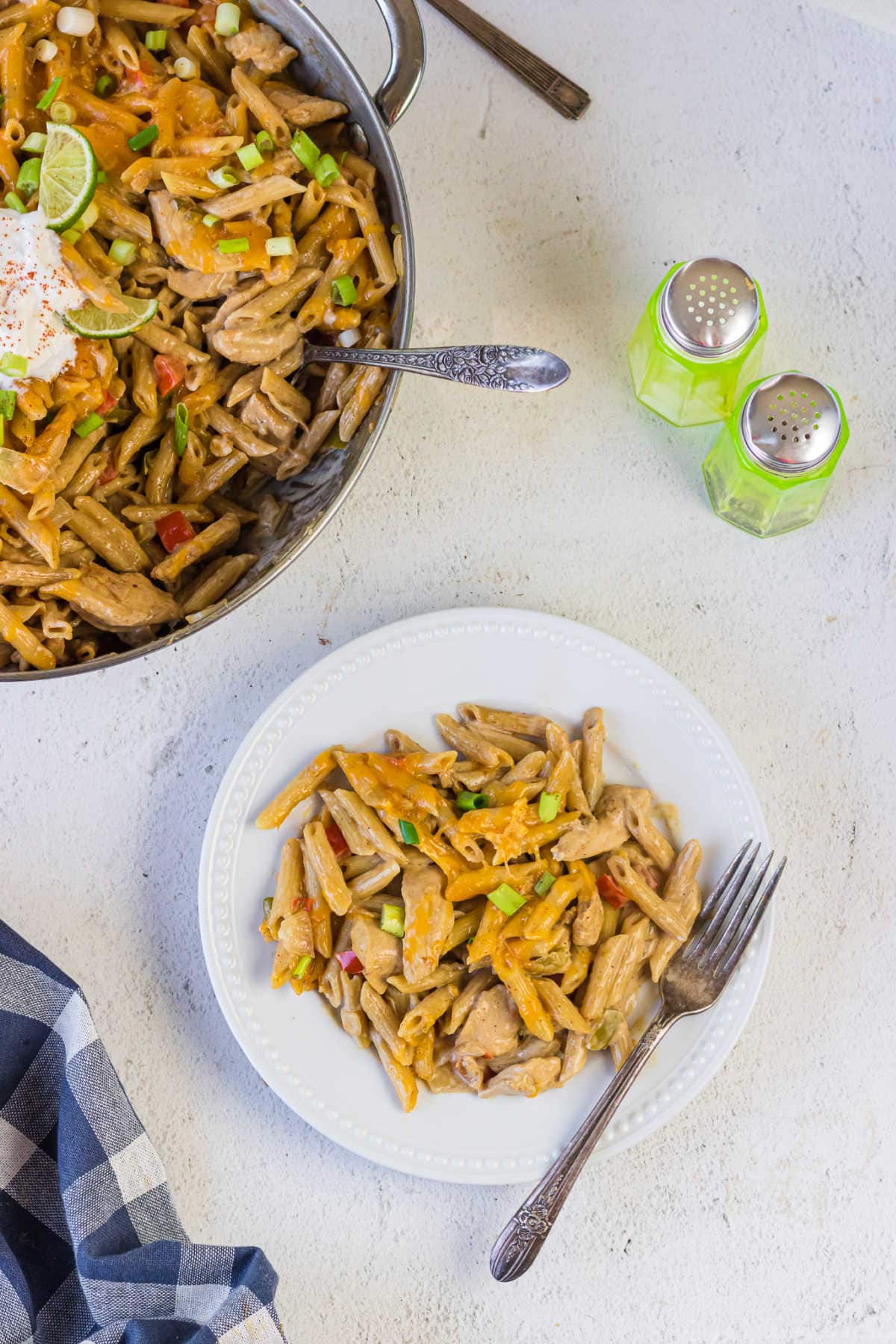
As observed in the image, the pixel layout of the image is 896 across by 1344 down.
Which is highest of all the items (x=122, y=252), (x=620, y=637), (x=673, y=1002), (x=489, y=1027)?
(x=122, y=252)

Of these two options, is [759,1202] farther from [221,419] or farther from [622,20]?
[622,20]

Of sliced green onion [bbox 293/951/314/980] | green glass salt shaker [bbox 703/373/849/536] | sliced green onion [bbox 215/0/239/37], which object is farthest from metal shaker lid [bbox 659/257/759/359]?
sliced green onion [bbox 293/951/314/980]

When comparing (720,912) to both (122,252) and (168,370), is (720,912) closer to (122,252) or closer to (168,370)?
(168,370)

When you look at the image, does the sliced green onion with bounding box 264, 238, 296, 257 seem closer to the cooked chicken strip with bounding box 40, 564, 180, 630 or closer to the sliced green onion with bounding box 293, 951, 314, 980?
the cooked chicken strip with bounding box 40, 564, 180, 630

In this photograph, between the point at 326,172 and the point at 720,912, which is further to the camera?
the point at 720,912

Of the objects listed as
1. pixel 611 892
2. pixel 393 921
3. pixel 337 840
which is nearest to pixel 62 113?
pixel 337 840

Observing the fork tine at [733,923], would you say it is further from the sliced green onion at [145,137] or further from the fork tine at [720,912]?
the sliced green onion at [145,137]

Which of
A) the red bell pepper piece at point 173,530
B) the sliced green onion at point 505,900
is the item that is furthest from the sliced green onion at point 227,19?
the sliced green onion at point 505,900
